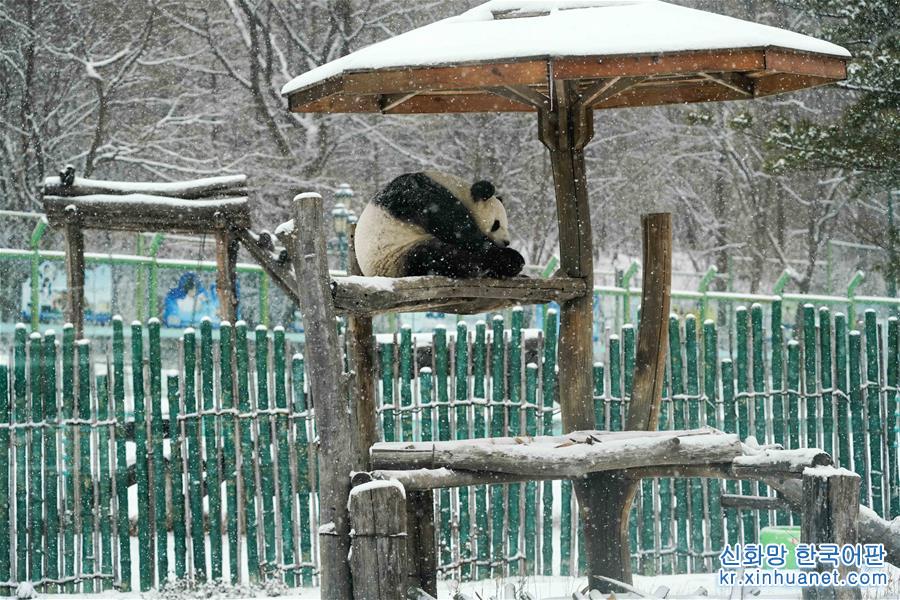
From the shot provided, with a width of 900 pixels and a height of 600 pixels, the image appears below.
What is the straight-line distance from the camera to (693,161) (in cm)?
2200

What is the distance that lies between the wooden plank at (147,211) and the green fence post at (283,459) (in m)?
2.34

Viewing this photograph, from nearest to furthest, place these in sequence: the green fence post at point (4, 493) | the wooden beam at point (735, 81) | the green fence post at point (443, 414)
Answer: the wooden beam at point (735, 81) → the green fence post at point (4, 493) → the green fence post at point (443, 414)

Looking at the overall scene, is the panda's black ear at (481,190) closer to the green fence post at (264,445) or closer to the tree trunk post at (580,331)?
the tree trunk post at (580,331)

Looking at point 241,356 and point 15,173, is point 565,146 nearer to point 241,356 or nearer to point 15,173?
point 241,356

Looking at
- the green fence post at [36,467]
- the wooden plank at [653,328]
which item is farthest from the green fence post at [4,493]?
the wooden plank at [653,328]

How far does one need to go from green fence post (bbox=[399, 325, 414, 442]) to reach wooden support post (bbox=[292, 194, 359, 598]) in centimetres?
251

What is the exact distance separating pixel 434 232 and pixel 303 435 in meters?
2.00

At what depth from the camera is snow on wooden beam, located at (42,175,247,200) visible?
8406 mm

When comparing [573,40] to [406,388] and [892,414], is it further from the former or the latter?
[892,414]

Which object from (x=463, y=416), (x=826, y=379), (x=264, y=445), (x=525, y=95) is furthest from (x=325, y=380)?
(x=826, y=379)

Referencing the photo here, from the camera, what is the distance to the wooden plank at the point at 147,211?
8.39 m

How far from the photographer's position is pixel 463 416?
263 inches

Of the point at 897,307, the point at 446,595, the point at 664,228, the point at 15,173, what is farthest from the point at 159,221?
the point at 897,307

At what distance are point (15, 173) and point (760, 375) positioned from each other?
13306 mm
